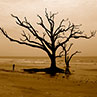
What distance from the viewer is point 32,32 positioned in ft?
87.2

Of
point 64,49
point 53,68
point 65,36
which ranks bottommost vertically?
point 53,68

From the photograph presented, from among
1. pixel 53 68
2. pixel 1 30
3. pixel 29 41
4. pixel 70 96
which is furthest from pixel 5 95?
pixel 1 30

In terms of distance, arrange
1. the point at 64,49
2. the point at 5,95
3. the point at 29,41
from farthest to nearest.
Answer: the point at 29,41 → the point at 64,49 → the point at 5,95

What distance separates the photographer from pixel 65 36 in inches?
1059

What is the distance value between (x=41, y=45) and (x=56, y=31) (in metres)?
2.92

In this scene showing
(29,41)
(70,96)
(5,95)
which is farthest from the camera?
(29,41)

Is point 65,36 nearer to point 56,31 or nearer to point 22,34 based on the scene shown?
point 56,31

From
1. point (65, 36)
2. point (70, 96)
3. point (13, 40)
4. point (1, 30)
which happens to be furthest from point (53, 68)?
point (70, 96)

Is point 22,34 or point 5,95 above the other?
point 22,34

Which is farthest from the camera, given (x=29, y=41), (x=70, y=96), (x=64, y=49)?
(x=29, y=41)

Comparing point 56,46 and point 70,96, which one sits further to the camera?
point 56,46

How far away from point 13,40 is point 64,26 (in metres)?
7.44

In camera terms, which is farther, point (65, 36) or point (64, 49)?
point (65, 36)

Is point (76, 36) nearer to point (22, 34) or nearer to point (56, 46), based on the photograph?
point (56, 46)
